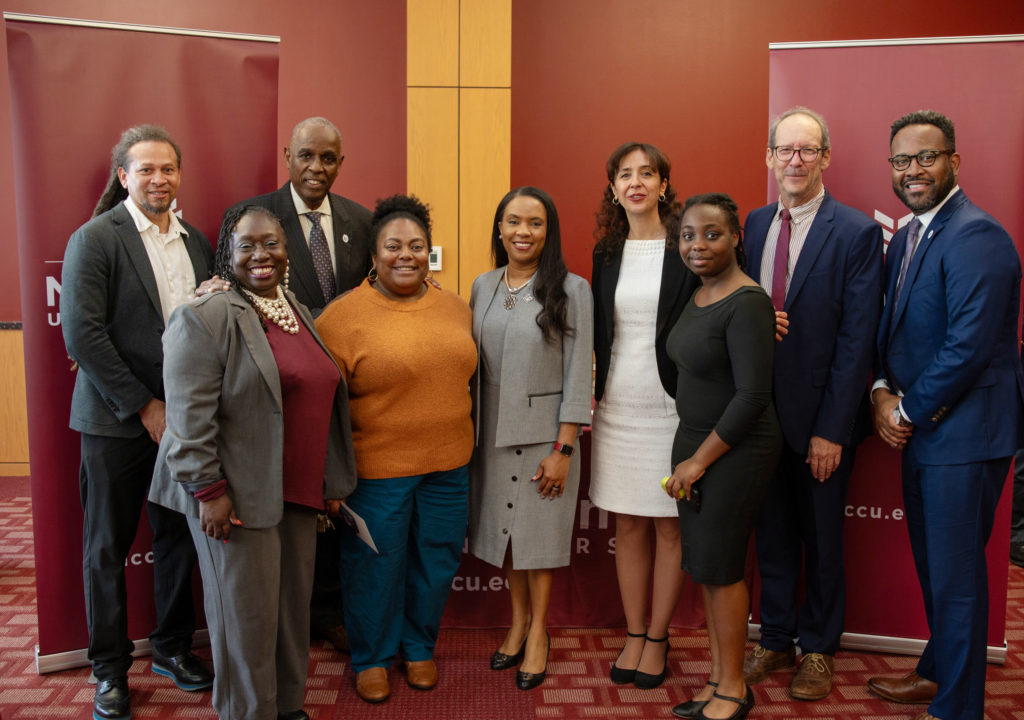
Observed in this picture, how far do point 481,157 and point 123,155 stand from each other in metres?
2.66

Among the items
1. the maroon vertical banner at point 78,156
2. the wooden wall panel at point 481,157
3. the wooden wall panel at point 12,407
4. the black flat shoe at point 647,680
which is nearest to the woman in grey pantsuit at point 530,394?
the black flat shoe at point 647,680

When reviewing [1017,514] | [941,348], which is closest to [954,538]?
[941,348]

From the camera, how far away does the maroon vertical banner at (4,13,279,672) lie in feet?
8.70

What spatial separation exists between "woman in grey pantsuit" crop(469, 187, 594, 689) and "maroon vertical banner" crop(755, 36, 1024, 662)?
1106mm

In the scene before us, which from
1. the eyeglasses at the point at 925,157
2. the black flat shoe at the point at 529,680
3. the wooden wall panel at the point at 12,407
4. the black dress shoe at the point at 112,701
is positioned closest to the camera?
the eyeglasses at the point at 925,157

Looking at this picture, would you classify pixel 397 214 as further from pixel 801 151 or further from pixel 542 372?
pixel 801 151

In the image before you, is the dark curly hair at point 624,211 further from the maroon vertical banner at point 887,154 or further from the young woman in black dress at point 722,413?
the maroon vertical banner at point 887,154

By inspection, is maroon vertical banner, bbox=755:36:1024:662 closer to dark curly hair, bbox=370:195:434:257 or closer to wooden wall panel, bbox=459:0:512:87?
dark curly hair, bbox=370:195:434:257

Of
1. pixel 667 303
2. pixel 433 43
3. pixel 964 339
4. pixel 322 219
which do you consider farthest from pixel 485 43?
pixel 964 339

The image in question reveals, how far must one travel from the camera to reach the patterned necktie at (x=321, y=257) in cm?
286

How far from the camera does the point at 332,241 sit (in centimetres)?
293

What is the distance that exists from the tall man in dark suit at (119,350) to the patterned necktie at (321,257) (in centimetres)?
44

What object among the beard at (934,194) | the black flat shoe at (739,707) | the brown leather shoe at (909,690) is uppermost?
the beard at (934,194)

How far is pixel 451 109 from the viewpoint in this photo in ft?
15.9
